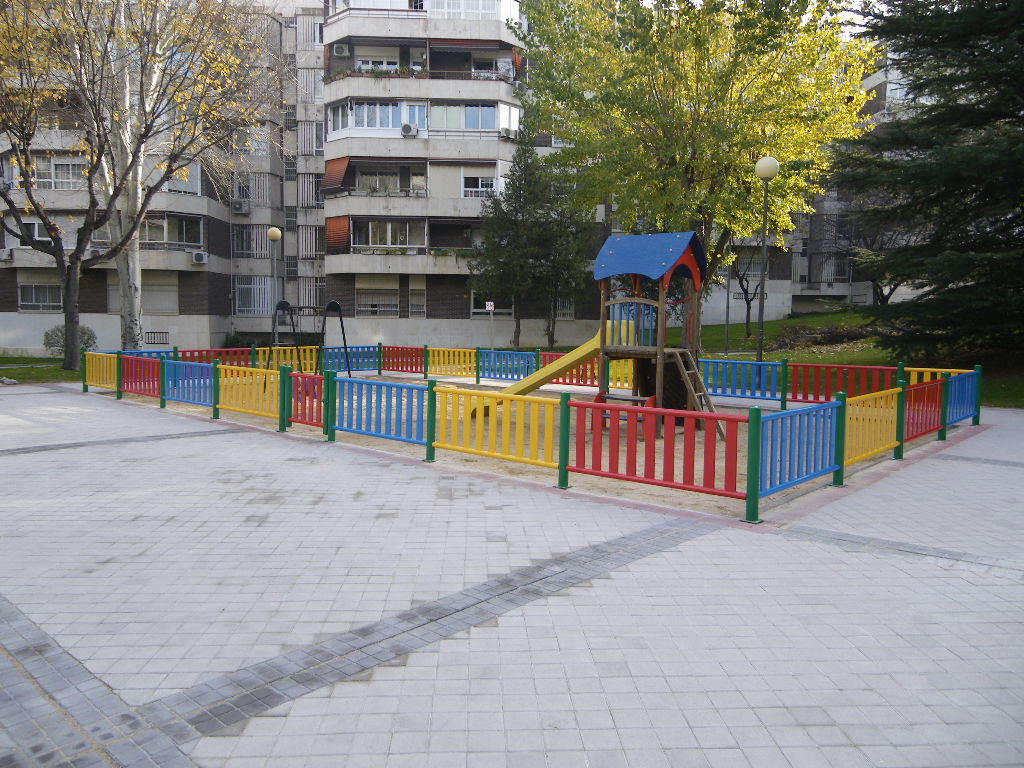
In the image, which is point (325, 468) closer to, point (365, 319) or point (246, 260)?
point (365, 319)

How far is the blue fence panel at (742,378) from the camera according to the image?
650 inches

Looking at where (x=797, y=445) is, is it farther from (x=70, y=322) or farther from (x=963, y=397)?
(x=70, y=322)

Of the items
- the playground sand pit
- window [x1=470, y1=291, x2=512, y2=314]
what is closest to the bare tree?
the playground sand pit

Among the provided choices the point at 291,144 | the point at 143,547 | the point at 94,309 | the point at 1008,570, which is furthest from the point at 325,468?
the point at 291,144

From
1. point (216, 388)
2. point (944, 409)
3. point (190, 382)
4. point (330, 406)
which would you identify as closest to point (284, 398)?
point (330, 406)

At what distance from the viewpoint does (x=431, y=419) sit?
1001cm

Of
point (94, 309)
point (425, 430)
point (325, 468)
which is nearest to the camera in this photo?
point (325, 468)

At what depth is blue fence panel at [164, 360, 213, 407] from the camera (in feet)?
47.1

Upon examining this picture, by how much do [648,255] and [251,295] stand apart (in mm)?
32837

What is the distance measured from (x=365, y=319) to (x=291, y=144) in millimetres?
11048

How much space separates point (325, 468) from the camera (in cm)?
969

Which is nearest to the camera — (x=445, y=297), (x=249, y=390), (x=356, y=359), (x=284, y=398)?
(x=284, y=398)

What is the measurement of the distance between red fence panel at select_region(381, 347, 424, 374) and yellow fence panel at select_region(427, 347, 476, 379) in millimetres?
671

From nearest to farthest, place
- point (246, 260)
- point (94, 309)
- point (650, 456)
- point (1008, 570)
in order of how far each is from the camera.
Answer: point (1008, 570) < point (650, 456) < point (94, 309) < point (246, 260)
